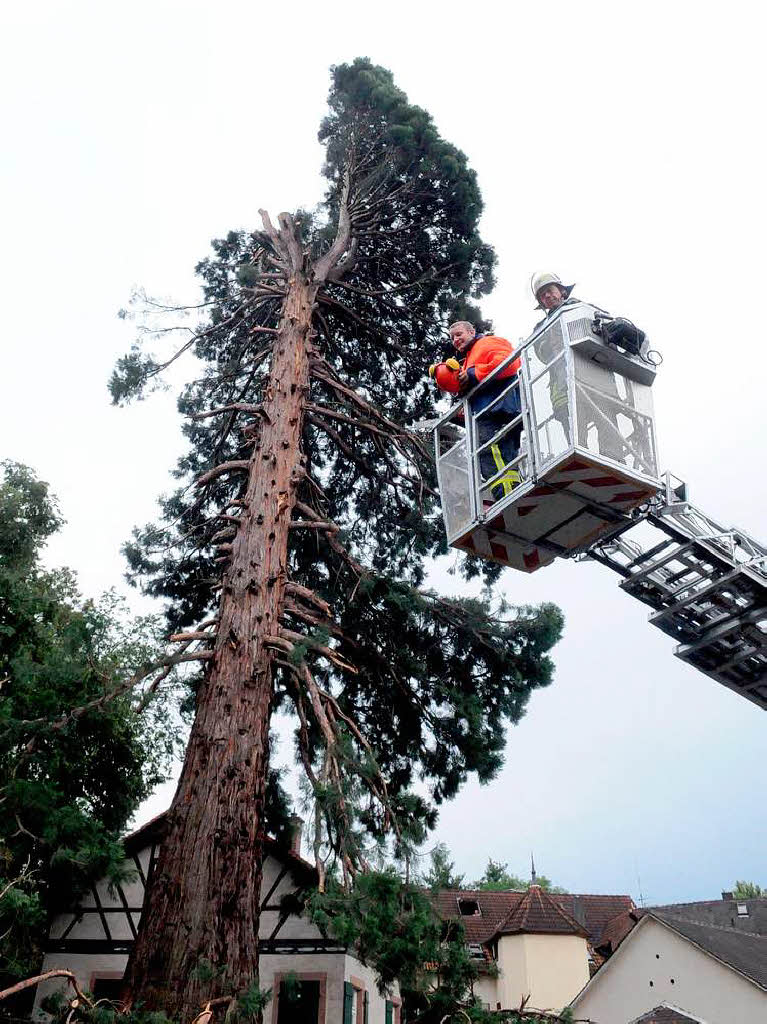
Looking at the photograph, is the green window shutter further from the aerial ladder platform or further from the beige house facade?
the beige house facade

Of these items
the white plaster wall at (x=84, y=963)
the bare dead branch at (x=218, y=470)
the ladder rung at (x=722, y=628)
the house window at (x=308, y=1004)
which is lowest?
the house window at (x=308, y=1004)

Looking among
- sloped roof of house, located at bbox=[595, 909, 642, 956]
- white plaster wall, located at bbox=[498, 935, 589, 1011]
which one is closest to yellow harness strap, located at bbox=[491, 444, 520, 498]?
white plaster wall, located at bbox=[498, 935, 589, 1011]

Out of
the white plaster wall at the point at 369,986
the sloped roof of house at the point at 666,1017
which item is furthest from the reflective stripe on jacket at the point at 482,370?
the sloped roof of house at the point at 666,1017

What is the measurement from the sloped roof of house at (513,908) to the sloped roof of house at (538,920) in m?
0.44

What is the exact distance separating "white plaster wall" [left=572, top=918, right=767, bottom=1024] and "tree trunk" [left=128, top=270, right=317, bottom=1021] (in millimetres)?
19796

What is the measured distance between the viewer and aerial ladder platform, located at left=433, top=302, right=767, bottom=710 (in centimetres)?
584

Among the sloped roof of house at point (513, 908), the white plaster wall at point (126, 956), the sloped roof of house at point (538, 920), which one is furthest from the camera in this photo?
the sloped roof of house at point (513, 908)

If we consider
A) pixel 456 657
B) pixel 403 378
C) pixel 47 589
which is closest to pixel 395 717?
pixel 456 657

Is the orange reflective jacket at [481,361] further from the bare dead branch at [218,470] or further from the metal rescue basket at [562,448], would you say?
the bare dead branch at [218,470]

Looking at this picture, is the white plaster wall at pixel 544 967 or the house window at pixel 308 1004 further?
the white plaster wall at pixel 544 967

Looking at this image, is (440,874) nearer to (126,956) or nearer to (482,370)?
(482,370)

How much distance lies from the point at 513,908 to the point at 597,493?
952 inches

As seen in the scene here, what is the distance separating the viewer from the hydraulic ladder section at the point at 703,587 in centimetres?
682

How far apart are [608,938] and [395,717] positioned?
996 inches
